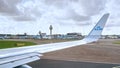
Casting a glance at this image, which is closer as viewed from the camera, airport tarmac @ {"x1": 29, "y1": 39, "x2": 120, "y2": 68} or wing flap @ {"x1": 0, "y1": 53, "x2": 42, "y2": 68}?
wing flap @ {"x1": 0, "y1": 53, "x2": 42, "y2": 68}

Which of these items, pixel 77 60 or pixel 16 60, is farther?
pixel 77 60

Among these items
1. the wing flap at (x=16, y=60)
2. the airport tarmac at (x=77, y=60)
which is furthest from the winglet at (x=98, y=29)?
the wing flap at (x=16, y=60)

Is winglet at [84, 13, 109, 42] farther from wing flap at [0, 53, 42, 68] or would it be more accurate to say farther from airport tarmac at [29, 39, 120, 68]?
wing flap at [0, 53, 42, 68]

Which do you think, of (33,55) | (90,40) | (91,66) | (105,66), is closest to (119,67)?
(105,66)

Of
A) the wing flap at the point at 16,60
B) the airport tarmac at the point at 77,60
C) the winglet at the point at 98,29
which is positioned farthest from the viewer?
the airport tarmac at the point at 77,60

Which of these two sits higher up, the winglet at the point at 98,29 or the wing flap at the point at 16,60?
the winglet at the point at 98,29

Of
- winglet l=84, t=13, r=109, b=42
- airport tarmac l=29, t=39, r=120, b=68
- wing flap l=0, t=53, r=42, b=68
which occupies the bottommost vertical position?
airport tarmac l=29, t=39, r=120, b=68

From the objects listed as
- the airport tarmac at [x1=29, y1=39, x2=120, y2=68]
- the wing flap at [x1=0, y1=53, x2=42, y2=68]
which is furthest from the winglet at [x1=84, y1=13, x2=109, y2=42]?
the wing flap at [x1=0, y1=53, x2=42, y2=68]

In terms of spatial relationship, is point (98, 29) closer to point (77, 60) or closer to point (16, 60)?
point (16, 60)

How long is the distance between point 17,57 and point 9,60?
376 millimetres

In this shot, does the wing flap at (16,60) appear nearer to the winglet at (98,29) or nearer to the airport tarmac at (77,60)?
the winglet at (98,29)

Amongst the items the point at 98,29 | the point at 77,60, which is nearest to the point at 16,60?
the point at 98,29

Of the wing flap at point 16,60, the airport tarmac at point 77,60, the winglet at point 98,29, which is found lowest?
the airport tarmac at point 77,60

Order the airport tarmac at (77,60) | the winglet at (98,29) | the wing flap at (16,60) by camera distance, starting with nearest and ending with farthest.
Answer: the wing flap at (16,60) < the winglet at (98,29) < the airport tarmac at (77,60)
